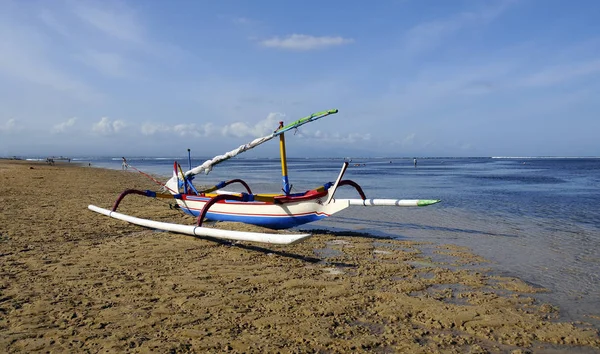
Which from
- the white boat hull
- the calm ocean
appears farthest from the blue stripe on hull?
the white boat hull

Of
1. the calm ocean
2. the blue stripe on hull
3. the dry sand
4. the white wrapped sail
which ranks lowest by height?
the calm ocean

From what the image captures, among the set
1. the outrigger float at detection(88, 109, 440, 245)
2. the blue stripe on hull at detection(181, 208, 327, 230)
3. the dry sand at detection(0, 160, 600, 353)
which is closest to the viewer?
the dry sand at detection(0, 160, 600, 353)

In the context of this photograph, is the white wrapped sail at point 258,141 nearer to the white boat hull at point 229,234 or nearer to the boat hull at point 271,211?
the boat hull at point 271,211

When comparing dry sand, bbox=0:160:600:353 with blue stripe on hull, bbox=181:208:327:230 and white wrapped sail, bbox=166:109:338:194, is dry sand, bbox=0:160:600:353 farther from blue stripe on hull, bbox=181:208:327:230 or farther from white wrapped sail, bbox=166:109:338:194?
white wrapped sail, bbox=166:109:338:194

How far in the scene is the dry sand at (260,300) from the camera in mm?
4172

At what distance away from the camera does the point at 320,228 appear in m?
11.3

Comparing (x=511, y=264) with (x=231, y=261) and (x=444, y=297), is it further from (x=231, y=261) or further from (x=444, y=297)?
(x=231, y=261)

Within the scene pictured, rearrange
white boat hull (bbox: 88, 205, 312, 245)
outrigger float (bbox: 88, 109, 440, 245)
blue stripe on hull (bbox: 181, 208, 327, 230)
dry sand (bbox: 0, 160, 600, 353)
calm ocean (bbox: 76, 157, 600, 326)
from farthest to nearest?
blue stripe on hull (bbox: 181, 208, 327, 230) < outrigger float (bbox: 88, 109, 440, 245) < white boat hull (bbox: 88, 205, 312, 245) < calm ocean (bbox: 76, 157, 600, 326) < dry sand (bbox: 0, 160, 600, 353)

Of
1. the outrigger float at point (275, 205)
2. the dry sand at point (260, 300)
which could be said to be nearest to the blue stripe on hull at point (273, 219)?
the outrigger float at point (275, 205)

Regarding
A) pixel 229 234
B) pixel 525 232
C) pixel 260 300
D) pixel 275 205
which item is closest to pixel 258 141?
pixel 275 205

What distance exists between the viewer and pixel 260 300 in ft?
17.4

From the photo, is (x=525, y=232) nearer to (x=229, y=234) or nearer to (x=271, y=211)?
(x=271, y=211)

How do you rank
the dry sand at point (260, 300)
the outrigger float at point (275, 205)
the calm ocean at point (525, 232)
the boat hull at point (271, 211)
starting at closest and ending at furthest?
the dry sand at point (260, 300) → the calm ocean at point (525, 232) → the outrigger float at point (275, 205) → the boat hull at point (271, 211)

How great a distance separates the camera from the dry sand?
4172 millimetres
